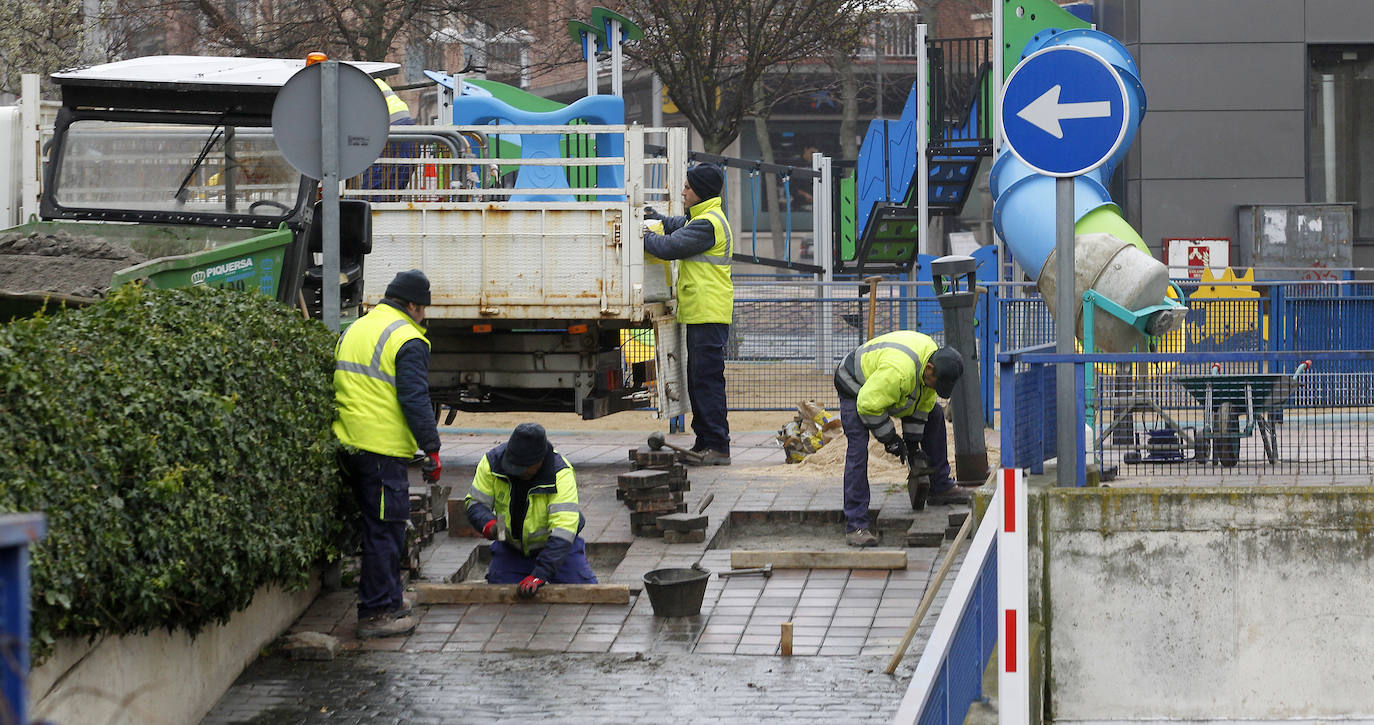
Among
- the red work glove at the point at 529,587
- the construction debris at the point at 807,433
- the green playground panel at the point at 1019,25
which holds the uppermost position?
the green playground panel at the point at 1019,25

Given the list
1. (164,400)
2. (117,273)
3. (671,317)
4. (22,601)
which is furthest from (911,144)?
(22,601)

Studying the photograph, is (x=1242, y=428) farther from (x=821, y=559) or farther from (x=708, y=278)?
(x=708, y=278)

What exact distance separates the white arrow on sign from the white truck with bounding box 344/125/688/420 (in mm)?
4002

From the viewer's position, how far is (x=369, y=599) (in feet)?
23.4

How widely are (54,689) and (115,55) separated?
55.5ft

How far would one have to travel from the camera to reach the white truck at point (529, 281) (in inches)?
431

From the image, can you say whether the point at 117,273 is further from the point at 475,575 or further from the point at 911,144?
the point at 911,144

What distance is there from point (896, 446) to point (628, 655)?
9.15 ft

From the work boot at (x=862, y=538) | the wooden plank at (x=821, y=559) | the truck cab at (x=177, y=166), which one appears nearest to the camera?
the wooden plank at (x=821, y=559)

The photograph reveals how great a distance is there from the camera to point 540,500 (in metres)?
7.82

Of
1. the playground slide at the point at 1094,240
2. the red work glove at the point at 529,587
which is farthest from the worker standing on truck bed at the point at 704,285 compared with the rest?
the red work glove at the point at 529,587

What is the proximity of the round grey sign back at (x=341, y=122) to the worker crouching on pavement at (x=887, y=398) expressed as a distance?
9.77ft

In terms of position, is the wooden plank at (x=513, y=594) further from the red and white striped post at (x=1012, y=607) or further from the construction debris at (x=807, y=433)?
the construction debris at (x=807, y=433)

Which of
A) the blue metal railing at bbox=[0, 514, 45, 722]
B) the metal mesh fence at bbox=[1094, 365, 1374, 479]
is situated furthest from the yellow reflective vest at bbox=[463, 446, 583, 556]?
the blue metal railing at bbox=[0, 514, 45, 722]
